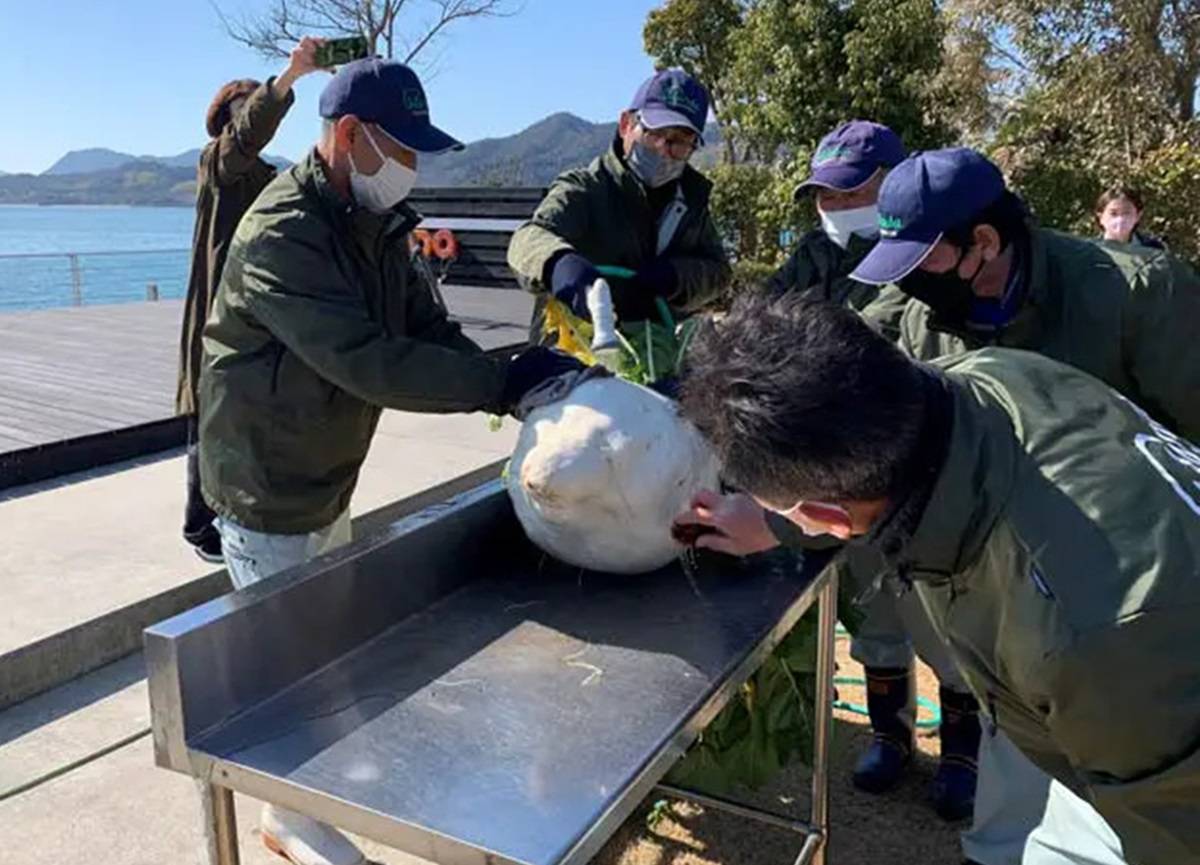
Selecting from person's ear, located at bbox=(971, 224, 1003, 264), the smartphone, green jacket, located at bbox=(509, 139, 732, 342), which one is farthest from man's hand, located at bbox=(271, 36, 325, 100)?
person's ear, located at bbox=(971, 224, 1003, 264)

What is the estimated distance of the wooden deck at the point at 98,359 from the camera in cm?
609

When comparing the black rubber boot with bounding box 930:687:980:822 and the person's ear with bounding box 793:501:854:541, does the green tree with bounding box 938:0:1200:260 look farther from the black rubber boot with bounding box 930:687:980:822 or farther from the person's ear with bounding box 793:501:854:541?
the person's ear with bounding box 793:501:854:541

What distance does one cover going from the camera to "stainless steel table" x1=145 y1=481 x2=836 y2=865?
4.68ft

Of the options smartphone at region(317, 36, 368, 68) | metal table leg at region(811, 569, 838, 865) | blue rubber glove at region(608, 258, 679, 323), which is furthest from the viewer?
smartphone at region(317, 36, 368, 68)

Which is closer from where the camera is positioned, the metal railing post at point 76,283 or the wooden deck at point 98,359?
the wooden deck at point 98,359

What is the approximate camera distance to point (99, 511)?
4.95 metres

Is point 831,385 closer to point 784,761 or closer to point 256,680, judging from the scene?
point 256,680

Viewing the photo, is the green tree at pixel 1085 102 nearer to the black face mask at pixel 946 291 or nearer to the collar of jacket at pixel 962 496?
the black face mask at pixel 946 291

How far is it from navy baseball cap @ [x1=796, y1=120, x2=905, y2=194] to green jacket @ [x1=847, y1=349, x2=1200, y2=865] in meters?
1.77

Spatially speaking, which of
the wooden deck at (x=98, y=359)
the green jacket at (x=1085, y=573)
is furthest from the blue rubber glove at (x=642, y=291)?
the wooden deck at (x=98, y=359)

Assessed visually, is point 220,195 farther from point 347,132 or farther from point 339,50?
point 347,132

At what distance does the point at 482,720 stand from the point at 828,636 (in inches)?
45.8

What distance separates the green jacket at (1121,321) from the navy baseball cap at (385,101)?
4.28 feet

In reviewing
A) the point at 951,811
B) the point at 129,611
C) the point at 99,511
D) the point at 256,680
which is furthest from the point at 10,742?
the point at 951,811
